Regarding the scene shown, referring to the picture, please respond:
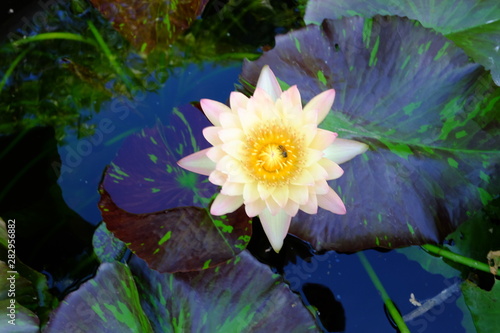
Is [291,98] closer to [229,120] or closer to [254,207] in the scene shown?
[229,120]

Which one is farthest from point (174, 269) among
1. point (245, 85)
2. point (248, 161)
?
point (245, 85)

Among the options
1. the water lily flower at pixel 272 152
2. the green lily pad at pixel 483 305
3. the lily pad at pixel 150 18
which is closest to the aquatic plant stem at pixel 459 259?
the green lily pad at pixel 483 305

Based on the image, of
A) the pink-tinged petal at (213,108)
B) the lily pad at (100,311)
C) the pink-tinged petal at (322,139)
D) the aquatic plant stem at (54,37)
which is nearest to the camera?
the pink-tinged petal at (322,139)

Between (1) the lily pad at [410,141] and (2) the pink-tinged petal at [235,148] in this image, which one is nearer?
(2) the pink-tinged petal at [235,148]

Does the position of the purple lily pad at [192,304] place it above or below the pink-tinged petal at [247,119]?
below

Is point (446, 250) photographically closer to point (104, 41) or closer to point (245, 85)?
point (245, 85)

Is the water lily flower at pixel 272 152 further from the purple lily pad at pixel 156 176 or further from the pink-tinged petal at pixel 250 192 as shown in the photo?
the purple lily pad at pixel 156 176

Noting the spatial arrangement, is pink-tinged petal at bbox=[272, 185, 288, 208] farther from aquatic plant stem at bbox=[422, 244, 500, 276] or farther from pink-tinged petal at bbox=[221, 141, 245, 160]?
aquatic plant stem at bbox=[422, 244, 500, 276]
